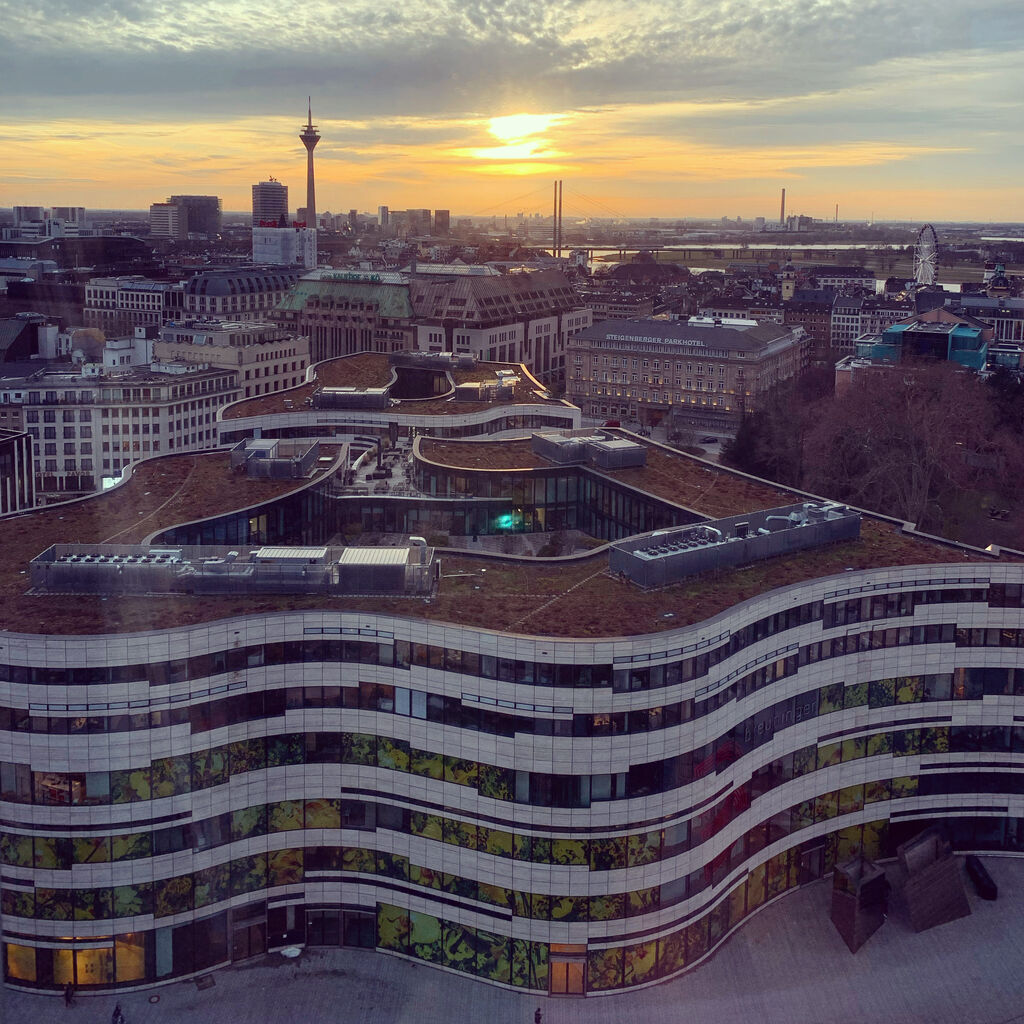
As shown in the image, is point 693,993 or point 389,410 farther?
point 389,410

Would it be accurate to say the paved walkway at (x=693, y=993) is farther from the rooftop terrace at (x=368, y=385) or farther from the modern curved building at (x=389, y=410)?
the rooftop terrace at (x=368, y=385)

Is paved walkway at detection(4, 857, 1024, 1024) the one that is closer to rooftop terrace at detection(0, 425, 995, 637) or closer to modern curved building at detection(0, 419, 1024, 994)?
modern curved building at detection(0, 419, 1024, 994)

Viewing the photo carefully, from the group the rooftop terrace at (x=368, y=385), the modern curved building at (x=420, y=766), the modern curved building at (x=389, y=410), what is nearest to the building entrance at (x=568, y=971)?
the modern curved building at (x=420, y=766)

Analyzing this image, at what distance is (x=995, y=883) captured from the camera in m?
36.8

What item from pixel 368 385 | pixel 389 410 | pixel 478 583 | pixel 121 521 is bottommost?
pixel 478 583

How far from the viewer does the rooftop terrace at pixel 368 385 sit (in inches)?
2655

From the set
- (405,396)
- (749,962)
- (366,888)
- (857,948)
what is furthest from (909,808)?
(405,396)

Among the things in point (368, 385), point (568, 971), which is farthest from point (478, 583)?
point (368, 385)

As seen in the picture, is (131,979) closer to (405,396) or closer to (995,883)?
(995,883)

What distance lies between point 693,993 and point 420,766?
28.8ft

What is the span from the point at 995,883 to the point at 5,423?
64755 millimetres

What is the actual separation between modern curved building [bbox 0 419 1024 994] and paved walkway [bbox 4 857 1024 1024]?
58 cm

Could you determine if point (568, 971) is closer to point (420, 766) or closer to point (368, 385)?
point (420, 766)

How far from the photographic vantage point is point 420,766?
1248 inches
